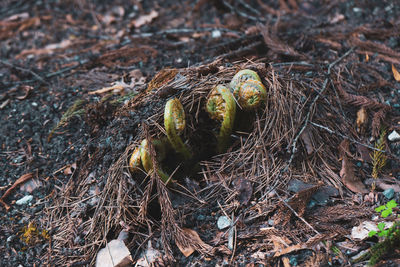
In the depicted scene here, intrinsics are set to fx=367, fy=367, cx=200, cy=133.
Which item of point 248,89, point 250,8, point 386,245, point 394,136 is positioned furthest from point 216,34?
point 386,245

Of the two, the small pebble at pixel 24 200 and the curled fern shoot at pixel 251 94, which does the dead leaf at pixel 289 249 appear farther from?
the small pebble at pixel 24 200

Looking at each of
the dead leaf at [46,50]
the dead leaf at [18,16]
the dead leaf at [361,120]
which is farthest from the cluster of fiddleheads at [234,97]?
the dead leaf at [18,16]

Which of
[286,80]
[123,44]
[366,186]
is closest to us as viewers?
[366,186]

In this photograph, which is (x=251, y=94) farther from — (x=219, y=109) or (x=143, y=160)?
(x=143, y=160)

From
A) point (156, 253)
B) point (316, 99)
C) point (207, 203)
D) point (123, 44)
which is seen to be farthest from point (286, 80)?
point (123, 44)

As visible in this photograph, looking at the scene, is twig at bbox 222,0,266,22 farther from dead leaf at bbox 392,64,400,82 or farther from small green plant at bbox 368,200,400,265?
small green plant at bbox 368,200,400,265

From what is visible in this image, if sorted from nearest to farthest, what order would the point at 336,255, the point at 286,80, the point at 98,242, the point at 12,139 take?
1. the point at 336,255
2. the point at 98,242
3. the point at 286,80
4. the point at 12,139

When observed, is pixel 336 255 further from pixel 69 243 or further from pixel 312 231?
pixel 69 243
